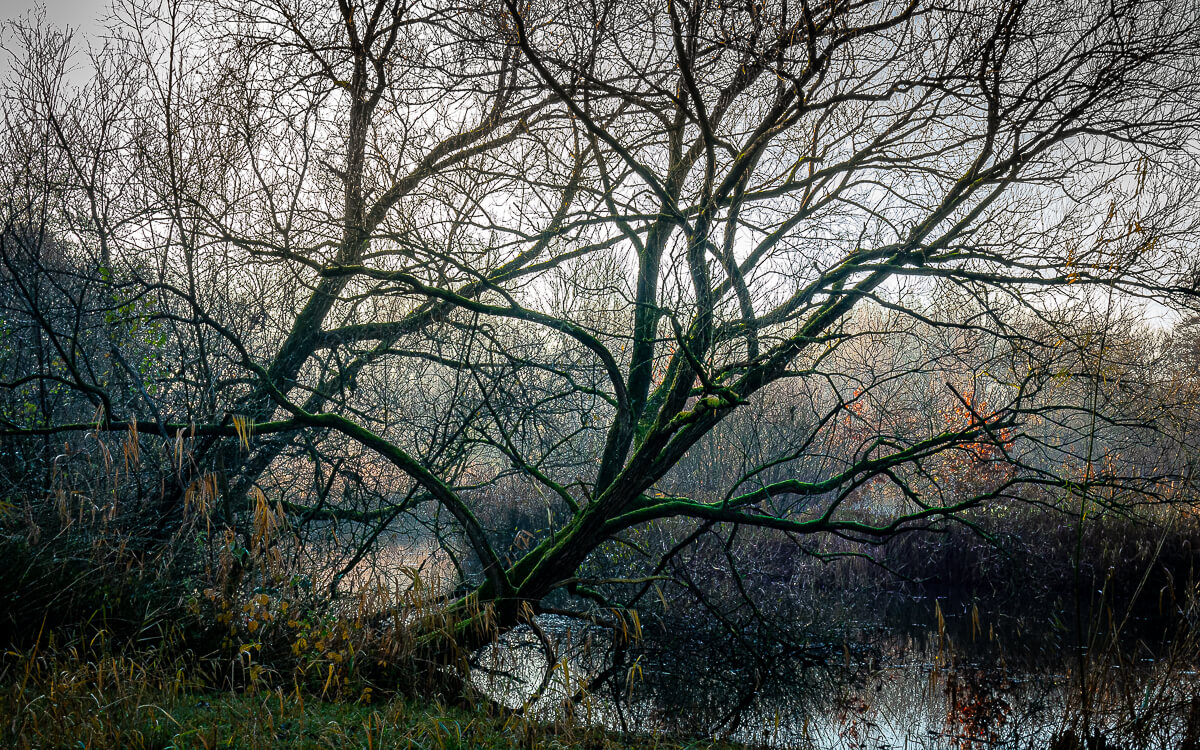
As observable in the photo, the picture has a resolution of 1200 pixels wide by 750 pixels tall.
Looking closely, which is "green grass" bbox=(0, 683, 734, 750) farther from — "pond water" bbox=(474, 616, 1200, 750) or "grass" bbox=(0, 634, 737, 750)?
"pond water" bbox=(474, 616, 1200, 750)

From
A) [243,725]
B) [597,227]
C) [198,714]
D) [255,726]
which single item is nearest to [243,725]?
[243,725]

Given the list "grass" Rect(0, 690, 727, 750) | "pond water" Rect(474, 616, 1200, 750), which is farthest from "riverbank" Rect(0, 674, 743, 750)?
"pond water" Rect(474, 616, 1200, 750)

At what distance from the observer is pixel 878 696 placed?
6445 mm

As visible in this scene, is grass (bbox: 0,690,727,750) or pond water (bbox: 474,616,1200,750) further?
pond water (bbox: 474,616,1200,750)

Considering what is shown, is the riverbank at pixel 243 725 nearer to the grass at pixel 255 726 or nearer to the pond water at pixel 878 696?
the grass at pixel 255 726

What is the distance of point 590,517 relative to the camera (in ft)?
20.0

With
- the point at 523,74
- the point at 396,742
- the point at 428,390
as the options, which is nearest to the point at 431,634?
the point at 396,742

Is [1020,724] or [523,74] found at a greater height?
[523,74]

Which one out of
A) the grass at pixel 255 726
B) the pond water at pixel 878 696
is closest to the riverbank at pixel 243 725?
the grass at pixel 255 726

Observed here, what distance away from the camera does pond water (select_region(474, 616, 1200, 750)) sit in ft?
14.9

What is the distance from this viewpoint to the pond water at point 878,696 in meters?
4.54

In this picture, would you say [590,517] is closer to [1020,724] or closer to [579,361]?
[579,361]

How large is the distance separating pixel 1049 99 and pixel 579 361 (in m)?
4.06

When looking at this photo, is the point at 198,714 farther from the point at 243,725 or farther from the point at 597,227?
the point at 597,227
